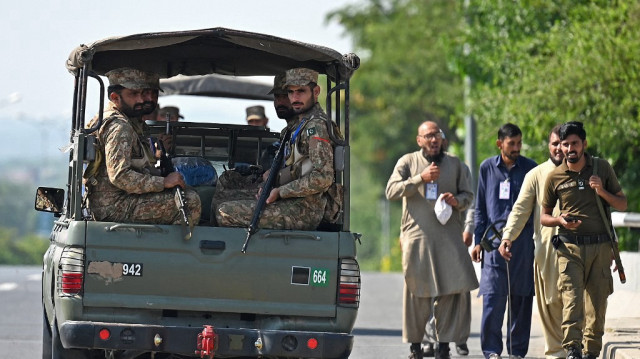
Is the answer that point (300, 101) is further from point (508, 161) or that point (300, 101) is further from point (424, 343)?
point (424, 343)

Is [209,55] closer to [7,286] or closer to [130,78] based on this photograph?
[130,78]

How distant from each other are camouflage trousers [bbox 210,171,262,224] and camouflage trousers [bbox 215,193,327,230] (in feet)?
0.60

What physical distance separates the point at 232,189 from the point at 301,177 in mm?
892

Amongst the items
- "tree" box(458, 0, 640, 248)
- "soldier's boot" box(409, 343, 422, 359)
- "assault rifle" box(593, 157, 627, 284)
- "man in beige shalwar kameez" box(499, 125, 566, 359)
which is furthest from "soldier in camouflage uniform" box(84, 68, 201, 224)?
"tree" box(458, 0, 640, 248)

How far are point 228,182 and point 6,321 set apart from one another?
22.5 feet

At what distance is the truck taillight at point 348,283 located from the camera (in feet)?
30.5

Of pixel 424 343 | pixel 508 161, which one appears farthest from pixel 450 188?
pixel 424 343

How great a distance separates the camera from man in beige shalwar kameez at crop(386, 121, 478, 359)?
500 inches

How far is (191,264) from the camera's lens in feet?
30.2

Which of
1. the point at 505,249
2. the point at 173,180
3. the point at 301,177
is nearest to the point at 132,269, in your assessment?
the point at 173,180

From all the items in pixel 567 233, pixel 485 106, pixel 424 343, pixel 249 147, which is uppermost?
pixel 485 106

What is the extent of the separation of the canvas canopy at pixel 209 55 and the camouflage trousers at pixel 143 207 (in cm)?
93

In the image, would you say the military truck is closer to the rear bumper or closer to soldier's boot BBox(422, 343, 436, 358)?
the rear bumper

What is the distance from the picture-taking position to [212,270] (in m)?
9.22
